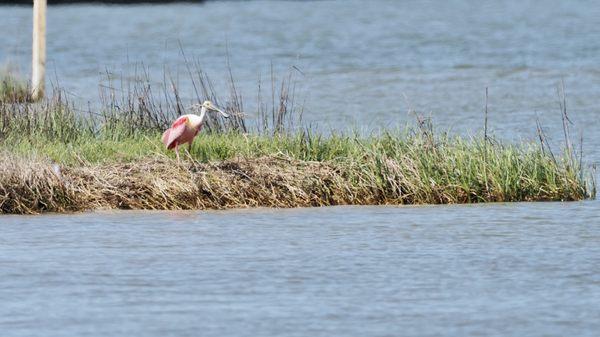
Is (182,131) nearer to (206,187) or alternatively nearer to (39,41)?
(206,187)

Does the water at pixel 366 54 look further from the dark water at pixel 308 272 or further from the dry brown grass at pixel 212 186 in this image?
the dark water at pixel 308 272

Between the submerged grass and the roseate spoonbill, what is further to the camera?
the roseate spoonbill

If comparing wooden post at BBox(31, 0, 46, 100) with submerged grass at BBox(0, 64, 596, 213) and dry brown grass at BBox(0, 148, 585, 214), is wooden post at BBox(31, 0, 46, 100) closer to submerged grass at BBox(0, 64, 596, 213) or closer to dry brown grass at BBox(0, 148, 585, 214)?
submerged grass at BBox(0, 64, 596, 213)

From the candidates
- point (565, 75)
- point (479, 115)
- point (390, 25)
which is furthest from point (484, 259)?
point (390, 25)

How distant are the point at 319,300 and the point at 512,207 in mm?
4401

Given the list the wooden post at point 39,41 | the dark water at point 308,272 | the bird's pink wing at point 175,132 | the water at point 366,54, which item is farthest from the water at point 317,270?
the wooden post at point 39,41

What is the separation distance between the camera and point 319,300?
1065 cm

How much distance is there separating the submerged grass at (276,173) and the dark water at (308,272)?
223 millimetres

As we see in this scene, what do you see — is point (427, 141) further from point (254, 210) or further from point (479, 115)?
point (479, 115)

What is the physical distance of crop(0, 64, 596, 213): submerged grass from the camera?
14203mm

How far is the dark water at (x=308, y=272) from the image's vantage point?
998cm

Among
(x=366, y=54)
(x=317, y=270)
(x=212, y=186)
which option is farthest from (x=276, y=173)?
(x=366, y=54)

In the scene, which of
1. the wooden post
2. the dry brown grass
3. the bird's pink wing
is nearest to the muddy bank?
the dry brown grass

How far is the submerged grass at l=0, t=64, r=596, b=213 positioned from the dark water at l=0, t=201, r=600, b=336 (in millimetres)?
223
